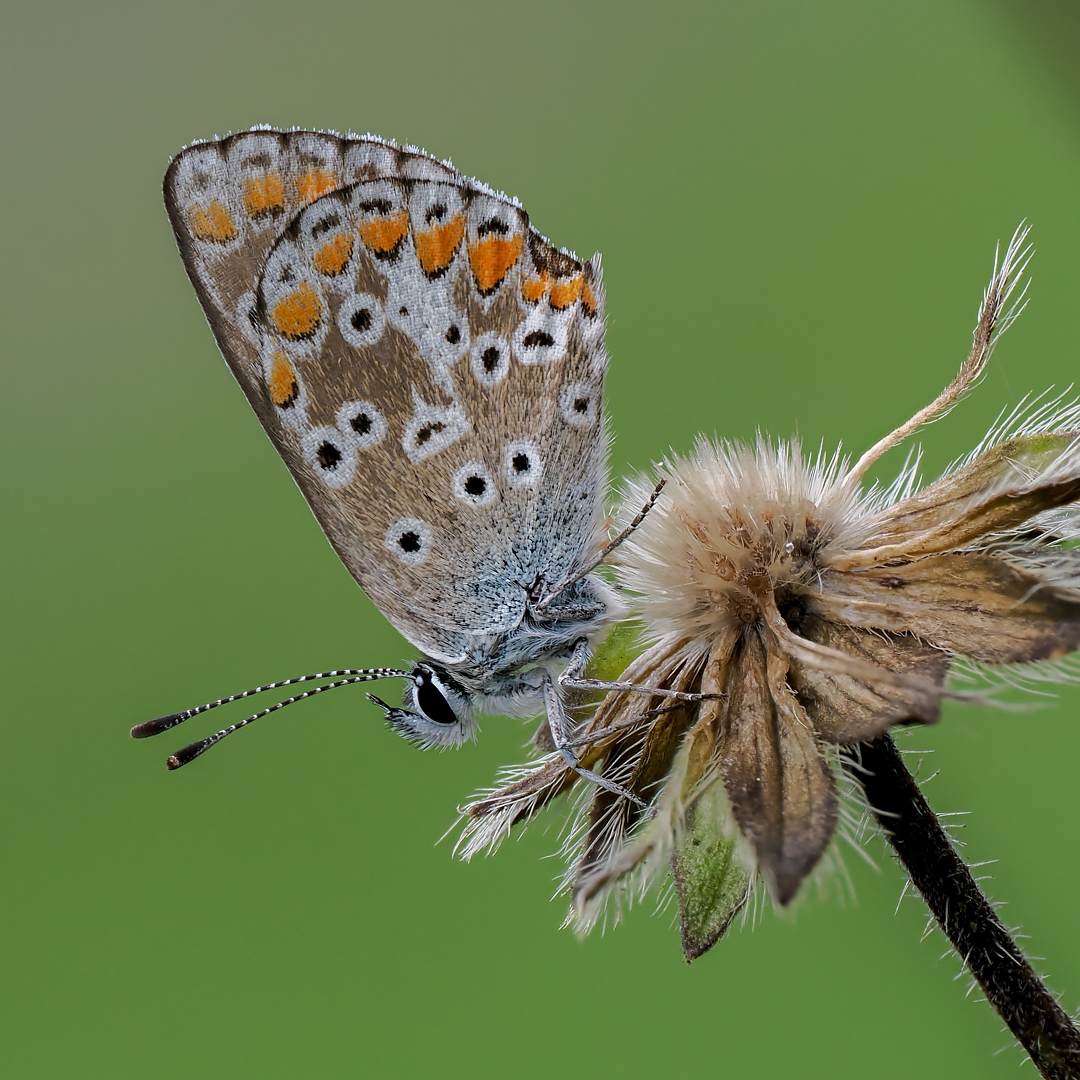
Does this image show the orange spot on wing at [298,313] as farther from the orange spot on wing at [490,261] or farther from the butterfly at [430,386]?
the orange spot on wing at [490,261]

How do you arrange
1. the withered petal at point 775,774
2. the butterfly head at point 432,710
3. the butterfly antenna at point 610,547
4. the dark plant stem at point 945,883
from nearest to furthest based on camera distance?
the withered petal at point 775,774 → the dark plant stem at point 945,883 → the butterfly antenna at point 610,547 → the butterfly head at point 432,710

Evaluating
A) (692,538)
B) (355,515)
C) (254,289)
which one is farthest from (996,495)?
(254,289)

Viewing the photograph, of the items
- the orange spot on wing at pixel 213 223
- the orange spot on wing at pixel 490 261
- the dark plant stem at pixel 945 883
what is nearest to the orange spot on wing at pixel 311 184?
the orange spot on wing at pixel 213 223

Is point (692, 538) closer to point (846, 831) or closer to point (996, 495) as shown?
point (996, 495)

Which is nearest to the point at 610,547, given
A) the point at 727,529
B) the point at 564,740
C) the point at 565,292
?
the point at 727,529

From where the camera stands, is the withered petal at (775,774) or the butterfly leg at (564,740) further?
the butterfly leg at (564,740)

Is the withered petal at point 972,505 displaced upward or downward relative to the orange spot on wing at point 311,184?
downward
